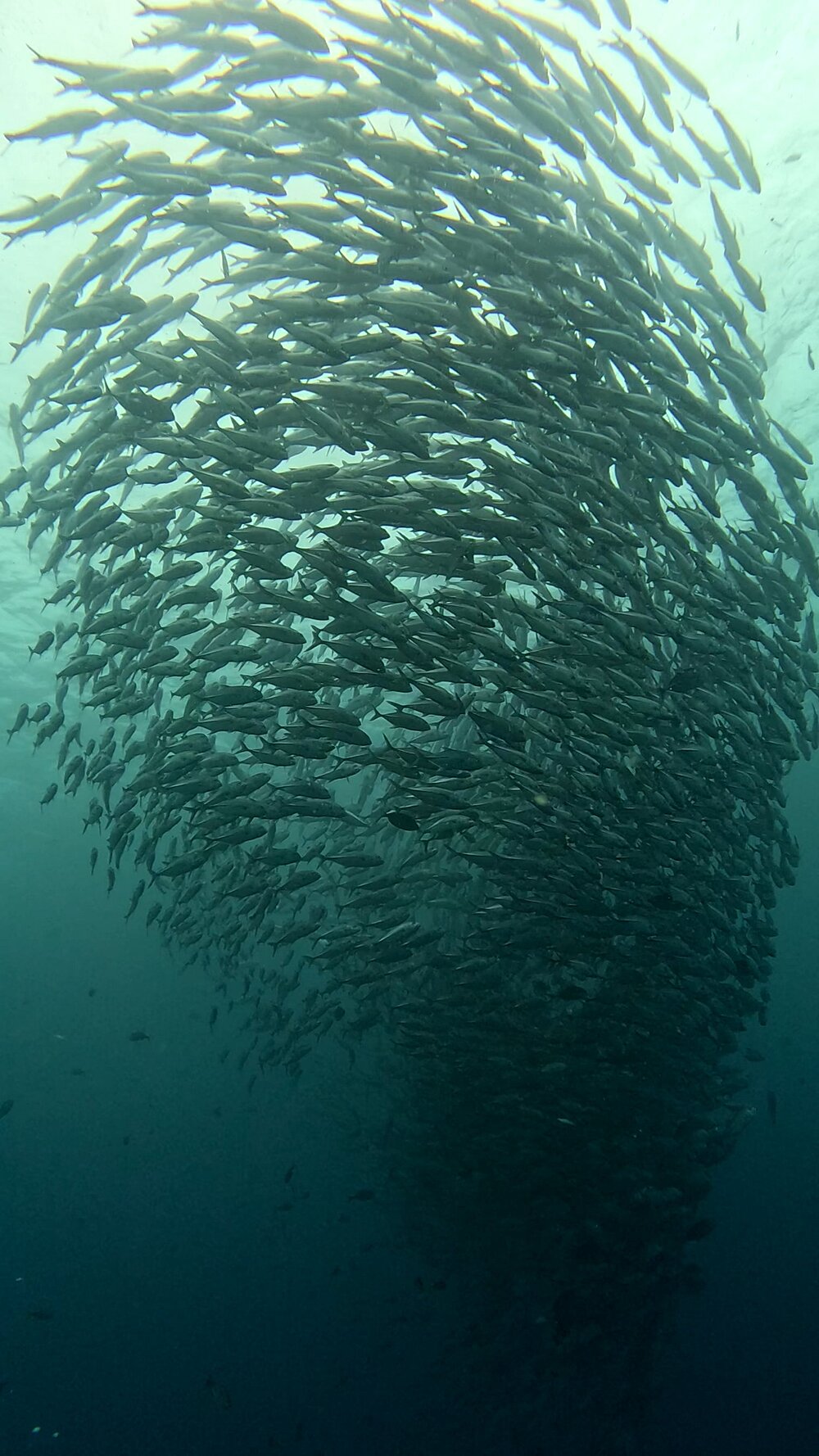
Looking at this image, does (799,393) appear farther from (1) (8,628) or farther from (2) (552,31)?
(1) (8,628)

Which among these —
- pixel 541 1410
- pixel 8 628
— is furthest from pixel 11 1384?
pixel 8 628

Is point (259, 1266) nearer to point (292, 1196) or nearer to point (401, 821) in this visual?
point (292, 1196)

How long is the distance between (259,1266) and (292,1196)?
3314 mm

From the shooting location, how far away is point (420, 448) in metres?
5.63

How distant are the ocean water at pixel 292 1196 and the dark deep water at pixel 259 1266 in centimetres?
14

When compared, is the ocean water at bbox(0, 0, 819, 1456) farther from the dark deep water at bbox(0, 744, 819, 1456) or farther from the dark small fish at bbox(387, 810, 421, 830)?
the dark small fish at bbox(387, 810, 421, 830)

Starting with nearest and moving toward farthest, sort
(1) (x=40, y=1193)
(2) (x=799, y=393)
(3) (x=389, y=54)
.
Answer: (3) (x=389, y=54) → (2) (x=799, y=393) → (1) (x=40, y=1193)

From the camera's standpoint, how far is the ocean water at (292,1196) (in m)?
11.0

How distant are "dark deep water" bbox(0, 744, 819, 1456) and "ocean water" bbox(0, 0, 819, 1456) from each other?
0.14 m

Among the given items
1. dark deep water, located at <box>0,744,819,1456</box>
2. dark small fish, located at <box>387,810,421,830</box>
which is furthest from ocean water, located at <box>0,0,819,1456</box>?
dark small fish, located at <box>387,810,421,830</box>

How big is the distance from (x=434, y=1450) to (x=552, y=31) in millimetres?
27151

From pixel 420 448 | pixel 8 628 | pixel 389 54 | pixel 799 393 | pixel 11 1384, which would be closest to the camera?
pixel 389 54

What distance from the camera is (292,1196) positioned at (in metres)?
37.6

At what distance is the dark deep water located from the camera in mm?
25109
